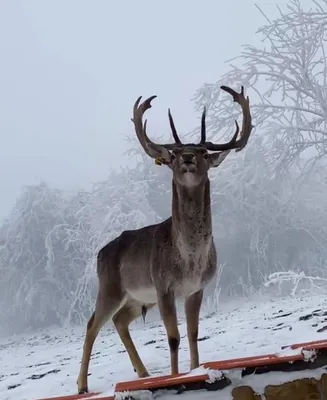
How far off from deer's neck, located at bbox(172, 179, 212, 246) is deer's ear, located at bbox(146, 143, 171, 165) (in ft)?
0.93

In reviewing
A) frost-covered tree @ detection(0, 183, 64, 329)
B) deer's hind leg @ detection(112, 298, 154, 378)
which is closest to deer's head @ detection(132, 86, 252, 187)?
deer's hind leg @ detection(112, 298, 154, 378)

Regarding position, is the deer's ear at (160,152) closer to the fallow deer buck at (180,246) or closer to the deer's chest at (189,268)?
the fallow deer buck at (180,246)

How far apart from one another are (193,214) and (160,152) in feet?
2.31

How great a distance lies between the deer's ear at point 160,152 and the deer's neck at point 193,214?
0.28 meters

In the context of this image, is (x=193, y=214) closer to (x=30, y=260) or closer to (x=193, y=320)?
(x=193, y=320)

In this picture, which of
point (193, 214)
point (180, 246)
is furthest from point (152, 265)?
point (193, 214)

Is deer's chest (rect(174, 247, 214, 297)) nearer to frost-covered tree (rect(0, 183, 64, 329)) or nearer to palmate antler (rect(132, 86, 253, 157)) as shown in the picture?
palmate antler (rect(132, 86, 253, 157))

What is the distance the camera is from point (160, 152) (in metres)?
5.68

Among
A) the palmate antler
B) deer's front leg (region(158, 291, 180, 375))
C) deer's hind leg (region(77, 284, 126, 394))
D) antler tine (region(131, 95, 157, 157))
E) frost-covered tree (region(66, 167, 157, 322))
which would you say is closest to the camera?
deer's front leg (region(158, 291, 180, 375))

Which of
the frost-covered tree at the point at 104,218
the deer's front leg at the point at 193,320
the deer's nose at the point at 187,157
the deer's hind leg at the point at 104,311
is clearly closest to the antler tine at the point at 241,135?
the deer's nose at the point at 187,157

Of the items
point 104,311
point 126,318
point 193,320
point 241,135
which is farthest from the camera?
point 126,318

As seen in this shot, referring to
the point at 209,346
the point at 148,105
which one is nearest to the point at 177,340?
the point at 148,105

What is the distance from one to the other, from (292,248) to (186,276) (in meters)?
24.4

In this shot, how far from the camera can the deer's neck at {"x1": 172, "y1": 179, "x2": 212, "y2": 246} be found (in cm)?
546
